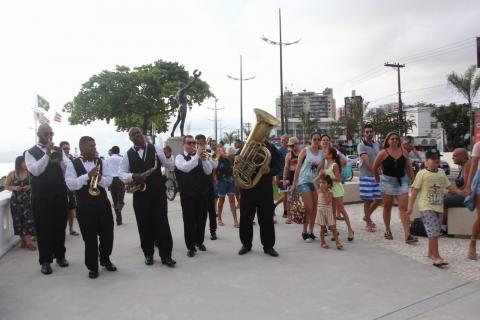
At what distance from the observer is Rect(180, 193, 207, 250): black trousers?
580 centimetres

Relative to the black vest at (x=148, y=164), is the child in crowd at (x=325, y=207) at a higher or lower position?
lower

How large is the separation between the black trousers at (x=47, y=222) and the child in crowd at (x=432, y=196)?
4580mm

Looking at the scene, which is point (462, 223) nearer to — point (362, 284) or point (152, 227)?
point (362, 284)

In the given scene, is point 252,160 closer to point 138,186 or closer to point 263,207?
point 263,207

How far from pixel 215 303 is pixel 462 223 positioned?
4.53 meters

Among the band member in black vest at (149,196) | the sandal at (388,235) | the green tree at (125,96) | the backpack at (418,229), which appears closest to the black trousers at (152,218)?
the band member in black vest at (149,196)

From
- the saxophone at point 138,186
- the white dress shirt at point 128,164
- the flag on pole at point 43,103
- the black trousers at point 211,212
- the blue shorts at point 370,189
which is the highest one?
the flag on pole at point 43,103

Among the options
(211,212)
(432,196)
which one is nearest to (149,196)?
(211,212)

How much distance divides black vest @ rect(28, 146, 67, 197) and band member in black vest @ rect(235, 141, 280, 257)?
2.45 metres

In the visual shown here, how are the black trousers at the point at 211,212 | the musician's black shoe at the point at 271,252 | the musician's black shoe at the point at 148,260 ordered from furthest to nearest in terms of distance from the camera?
the black trousers at the point at 211,212
the musician's black shoe at the point at 271,252
the musician's black shoe at the point at 148,260

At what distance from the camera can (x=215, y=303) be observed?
157 inches

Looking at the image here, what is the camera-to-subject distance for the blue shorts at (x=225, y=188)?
317 inches

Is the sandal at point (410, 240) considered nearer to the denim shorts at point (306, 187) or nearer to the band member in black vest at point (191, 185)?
the denim shorts at point (306, 187)

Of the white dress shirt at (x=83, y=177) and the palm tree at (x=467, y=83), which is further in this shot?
the palm tree at (x=467, y=83)
